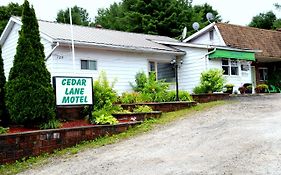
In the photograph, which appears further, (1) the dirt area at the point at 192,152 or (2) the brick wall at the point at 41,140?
(2) the brick wall at the point at 41,140

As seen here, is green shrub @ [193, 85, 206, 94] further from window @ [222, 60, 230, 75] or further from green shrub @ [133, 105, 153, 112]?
green shrub @ [133, 105, 153, 112]

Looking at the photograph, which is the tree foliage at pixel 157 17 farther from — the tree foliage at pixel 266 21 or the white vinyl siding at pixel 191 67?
the white vinyl siding at pixel 191 67

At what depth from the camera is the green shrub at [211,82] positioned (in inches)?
659

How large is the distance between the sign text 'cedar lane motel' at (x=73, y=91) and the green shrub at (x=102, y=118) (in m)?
0.41

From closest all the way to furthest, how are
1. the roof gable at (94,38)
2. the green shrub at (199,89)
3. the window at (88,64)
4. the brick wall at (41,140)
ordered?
the brick wall at (41,140) < the roof gable at (94,38) < the window at (88,64) < the green shrub at (199,89)

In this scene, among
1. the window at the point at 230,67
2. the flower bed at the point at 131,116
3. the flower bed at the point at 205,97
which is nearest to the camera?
the flower bed at the point at 131,116

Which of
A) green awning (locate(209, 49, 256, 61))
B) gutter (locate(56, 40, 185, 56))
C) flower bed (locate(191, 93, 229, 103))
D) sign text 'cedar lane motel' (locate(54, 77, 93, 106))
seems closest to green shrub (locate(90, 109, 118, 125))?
sign text 'cedar lane motel' (locate(54, 77, 93, 106))

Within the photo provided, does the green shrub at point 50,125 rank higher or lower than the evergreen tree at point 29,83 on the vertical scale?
lower

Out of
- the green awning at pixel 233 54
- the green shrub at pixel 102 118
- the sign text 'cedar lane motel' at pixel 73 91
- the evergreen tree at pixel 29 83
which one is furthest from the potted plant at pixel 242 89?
the evergreen tree at pixel 29 83

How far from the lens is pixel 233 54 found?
19766mm

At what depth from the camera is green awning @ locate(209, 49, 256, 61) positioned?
1862cm

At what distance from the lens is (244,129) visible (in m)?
8.82

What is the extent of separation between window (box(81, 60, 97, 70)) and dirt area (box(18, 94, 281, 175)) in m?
6.48

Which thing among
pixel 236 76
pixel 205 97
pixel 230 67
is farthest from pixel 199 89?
pixel 236 76
